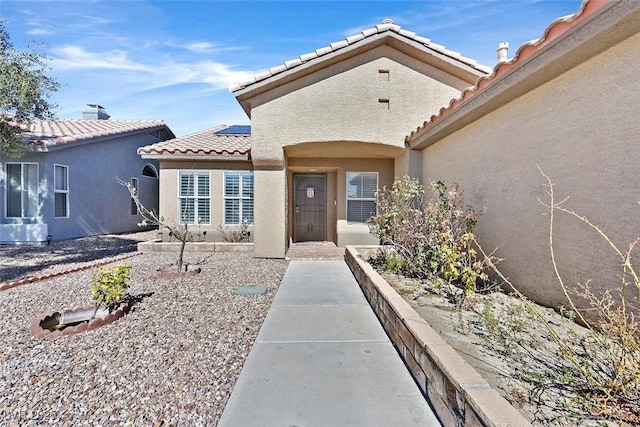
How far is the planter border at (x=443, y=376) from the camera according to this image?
2.14m

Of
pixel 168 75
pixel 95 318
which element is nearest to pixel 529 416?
pixel 95 318

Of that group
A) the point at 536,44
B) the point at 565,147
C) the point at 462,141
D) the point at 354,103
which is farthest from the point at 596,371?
the point at 354,103

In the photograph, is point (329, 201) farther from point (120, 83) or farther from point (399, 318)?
point (120, 83)

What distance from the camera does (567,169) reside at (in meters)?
4.19

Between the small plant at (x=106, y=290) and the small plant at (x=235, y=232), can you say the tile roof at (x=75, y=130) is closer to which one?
the small plant at (x=235, y=232)

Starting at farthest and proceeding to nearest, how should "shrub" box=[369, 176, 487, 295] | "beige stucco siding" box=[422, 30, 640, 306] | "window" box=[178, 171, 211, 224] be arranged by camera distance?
1. "window" box=[178, 171, 211, 224]
2. "shrub" box=[369, 176, 487, 295]
3. "beige stucco siding" box=[422, 30, 640, 306]

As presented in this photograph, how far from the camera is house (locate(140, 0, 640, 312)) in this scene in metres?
3.58

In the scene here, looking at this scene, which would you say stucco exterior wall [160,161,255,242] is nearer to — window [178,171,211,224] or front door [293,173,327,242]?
window [178,171,211,224]

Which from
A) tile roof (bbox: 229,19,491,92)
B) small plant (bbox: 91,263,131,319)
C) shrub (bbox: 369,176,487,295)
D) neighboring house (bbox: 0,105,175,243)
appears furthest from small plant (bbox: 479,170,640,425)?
neighboring house (bbox: 0,105,175,243)

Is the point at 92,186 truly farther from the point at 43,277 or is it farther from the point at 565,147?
the point at 565,147

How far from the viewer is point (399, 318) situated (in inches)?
158

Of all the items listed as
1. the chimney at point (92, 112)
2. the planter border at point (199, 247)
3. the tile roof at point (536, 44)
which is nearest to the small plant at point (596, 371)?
the tile roof at point (536, 44)

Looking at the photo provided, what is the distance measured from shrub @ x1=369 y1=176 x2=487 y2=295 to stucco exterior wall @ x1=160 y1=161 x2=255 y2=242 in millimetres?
6508

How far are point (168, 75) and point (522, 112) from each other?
1284cm
